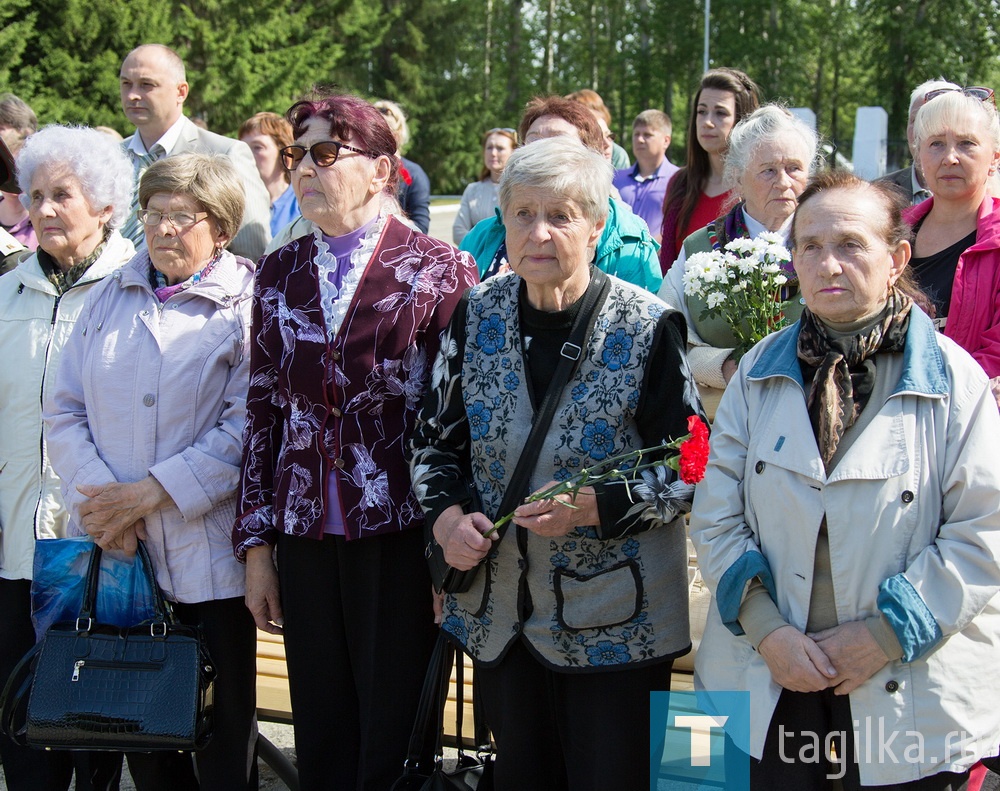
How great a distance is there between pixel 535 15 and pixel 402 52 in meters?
7.74

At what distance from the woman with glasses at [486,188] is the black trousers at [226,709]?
458cm

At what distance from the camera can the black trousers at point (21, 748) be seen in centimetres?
316

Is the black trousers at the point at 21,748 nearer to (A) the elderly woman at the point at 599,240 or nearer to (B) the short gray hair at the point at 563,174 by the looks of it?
(A) the elderly woman at the point at 599,240

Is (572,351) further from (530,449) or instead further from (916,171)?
(916,171)

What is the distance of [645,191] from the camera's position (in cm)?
680

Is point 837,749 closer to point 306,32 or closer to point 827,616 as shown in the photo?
point 827,616

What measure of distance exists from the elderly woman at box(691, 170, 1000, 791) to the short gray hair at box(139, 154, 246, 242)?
1.66 meters

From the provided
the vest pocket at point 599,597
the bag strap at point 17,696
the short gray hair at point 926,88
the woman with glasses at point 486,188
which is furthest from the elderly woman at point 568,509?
the woman with glasses at point 486,188

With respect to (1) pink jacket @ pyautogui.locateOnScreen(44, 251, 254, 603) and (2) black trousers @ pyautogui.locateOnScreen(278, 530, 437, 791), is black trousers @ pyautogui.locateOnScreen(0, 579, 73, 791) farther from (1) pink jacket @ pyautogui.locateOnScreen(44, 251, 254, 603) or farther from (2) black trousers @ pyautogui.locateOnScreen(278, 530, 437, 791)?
(2) black trousers @ pyautogui.locateOnScreen(278, 530, 437, 791)

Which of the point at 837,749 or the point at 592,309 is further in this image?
the point at 592,309

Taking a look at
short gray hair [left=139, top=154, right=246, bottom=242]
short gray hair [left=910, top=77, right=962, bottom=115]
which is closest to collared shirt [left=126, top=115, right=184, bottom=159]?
short gray hair [left=139, top=154, right=246, bottom=242]

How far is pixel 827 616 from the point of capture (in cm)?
219

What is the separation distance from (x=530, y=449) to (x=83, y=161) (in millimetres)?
1833

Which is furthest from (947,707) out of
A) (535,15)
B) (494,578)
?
(535,15)
